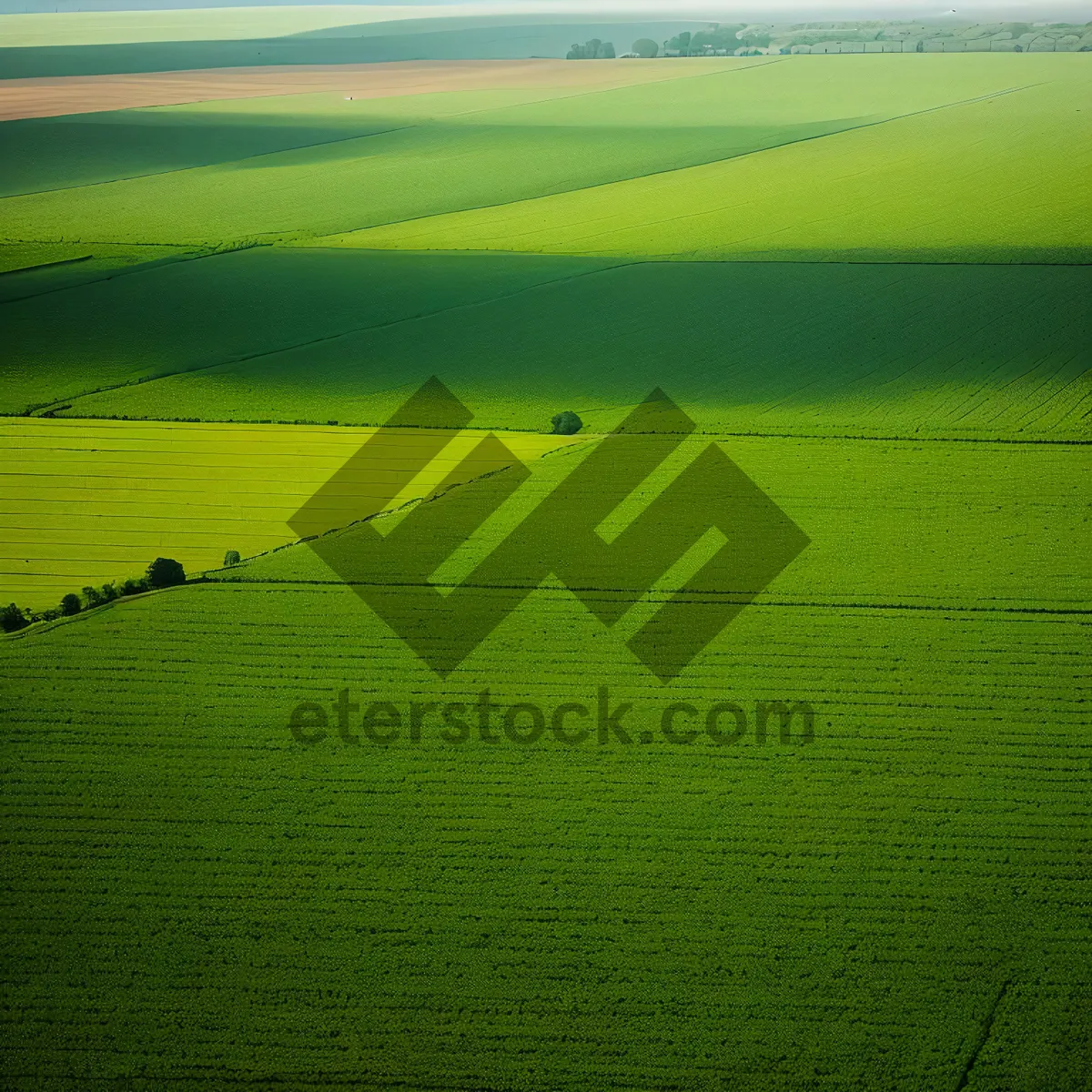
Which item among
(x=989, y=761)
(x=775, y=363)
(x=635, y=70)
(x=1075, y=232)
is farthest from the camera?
(x=635, y=70)

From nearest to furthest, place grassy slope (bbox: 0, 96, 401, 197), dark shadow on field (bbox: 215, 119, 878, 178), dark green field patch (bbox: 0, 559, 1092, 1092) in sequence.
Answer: dark green field patch (bbox: 0, 559, 1092, 1092), dark shadow on field (bbox: 215, 119, 878, 178), grassy slope (bbox: 0, 96, 401, 197)

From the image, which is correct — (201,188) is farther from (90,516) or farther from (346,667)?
(346,667)

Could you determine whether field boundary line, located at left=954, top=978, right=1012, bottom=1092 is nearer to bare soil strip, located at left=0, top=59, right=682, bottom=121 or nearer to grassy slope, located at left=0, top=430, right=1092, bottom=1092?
grassy slope, located at left=0, top=430, right=1092, bottom=1092

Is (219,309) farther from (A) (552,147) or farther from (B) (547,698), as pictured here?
(A) (552,147)

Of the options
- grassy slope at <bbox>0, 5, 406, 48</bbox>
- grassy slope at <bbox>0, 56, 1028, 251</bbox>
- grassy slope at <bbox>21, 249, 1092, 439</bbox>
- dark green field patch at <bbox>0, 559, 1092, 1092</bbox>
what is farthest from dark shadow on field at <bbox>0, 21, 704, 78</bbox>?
dark green field patch at <bbox>0, 559, 1092, 1092</bbox>

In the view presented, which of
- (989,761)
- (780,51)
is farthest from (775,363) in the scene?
(780,51)
